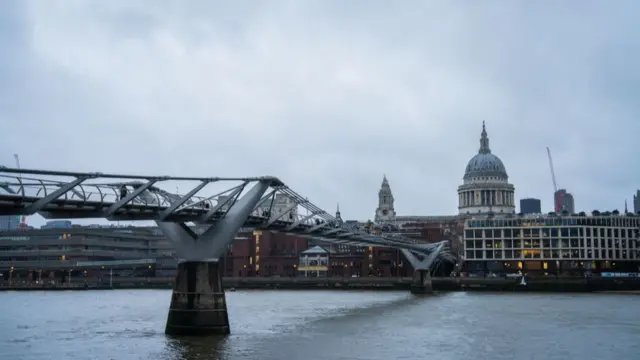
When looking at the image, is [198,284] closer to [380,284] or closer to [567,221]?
[380,284]

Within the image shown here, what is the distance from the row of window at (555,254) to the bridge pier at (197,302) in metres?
132

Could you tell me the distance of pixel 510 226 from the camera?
7254 inches

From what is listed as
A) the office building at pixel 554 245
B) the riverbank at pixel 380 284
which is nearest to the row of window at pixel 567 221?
the office building at pixel 554 245

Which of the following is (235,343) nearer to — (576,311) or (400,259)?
(576,311)

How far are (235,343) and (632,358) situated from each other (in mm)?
24931

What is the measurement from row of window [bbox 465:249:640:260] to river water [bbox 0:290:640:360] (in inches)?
3154

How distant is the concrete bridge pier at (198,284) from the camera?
56188 mm

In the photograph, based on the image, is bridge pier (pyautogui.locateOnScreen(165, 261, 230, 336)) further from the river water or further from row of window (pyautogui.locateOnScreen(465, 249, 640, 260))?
row of window (pyautogui.locateOnScreen(465, 249, 640, 260))

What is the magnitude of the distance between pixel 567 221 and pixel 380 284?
44.5m

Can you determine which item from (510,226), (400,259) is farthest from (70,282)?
(510,226)

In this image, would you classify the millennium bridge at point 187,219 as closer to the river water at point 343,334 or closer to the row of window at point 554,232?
the river water at point 343,334

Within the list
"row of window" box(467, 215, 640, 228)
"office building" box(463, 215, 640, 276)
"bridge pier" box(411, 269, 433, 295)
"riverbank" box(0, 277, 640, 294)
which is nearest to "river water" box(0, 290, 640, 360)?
"bridge pier" box(411, 269, 433, 295)

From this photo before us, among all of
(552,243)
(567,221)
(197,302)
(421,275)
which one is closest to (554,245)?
(552,243)

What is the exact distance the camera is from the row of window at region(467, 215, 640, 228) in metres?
176
